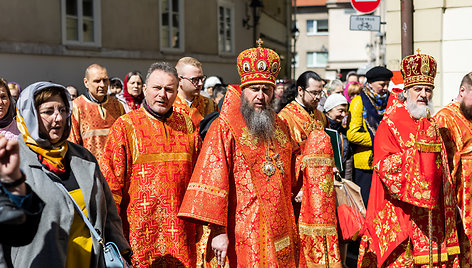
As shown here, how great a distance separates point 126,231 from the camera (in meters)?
5.60

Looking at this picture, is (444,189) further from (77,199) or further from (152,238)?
(77,199)

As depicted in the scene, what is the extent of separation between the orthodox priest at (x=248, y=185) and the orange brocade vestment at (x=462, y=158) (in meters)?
1.75

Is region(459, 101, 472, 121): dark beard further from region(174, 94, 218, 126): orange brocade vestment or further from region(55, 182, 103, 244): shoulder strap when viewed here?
region(55, 182, 103, 244): shoulder strap

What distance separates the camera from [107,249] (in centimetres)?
402

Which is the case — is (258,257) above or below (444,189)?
below

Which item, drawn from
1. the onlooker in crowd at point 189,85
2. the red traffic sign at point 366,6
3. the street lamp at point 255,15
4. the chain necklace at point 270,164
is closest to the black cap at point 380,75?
the red traffic sign at point 366,6

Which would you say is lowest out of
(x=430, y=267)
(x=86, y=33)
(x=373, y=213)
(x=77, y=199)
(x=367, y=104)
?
(x=430, y=267)

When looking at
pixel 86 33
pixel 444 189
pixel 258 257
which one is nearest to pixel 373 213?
pixel 444 189

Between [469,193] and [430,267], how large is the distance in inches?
33.1

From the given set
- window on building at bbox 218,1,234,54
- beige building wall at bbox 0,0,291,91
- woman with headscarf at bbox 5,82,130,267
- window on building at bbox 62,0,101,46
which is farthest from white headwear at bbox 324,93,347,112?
window on building at bbox 218,1,234,54

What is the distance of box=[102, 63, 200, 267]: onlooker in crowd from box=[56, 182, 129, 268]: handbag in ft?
4.53

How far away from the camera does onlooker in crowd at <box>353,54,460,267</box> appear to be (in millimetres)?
5629

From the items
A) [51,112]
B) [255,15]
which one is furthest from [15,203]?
[255,15]

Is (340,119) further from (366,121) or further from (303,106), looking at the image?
(303,106)
